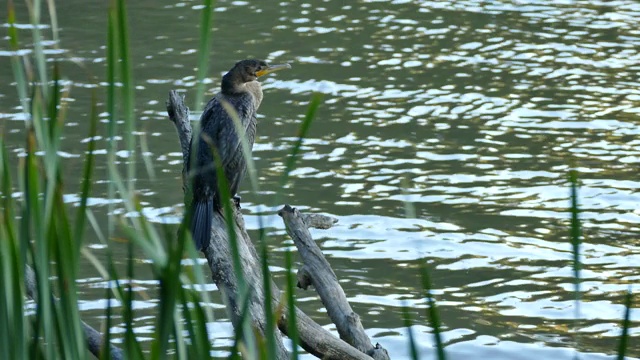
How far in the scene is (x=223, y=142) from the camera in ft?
16.0

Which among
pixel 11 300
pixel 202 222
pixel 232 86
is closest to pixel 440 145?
pixel 232 86

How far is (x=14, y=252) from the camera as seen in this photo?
5.98 ft

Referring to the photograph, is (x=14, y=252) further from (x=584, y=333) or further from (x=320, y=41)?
(x=320, y=41)

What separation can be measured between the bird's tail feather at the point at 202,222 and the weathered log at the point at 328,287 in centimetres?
31

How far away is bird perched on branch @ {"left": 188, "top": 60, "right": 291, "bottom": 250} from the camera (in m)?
4.52

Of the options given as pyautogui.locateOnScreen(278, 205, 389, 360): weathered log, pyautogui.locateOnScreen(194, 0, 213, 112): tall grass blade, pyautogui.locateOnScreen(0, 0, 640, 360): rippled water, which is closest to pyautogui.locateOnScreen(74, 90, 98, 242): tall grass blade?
pyautogui.locateOnScreen(194, 0, 213, 112): tall grass blade

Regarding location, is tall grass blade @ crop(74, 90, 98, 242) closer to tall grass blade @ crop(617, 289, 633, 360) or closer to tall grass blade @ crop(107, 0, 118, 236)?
tall grass blade @ crop(107, 0, 118, 236)

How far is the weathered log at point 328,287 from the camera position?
4074 millimetres

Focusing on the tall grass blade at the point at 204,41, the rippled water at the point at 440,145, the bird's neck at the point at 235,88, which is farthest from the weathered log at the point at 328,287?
the tall grass blade at the point at 204,41

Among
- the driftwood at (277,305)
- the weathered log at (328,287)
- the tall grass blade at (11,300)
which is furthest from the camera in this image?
the weathered log at (328,287)

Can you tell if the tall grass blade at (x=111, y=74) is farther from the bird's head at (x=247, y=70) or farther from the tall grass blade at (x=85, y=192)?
the bird's head at (x=247, y=70)

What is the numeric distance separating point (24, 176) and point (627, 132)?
725 cm

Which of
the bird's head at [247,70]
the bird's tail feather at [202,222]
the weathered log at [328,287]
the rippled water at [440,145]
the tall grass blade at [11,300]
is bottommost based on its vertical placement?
the rippled water at [440,145]

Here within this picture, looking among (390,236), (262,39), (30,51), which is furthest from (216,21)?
(390,236)
